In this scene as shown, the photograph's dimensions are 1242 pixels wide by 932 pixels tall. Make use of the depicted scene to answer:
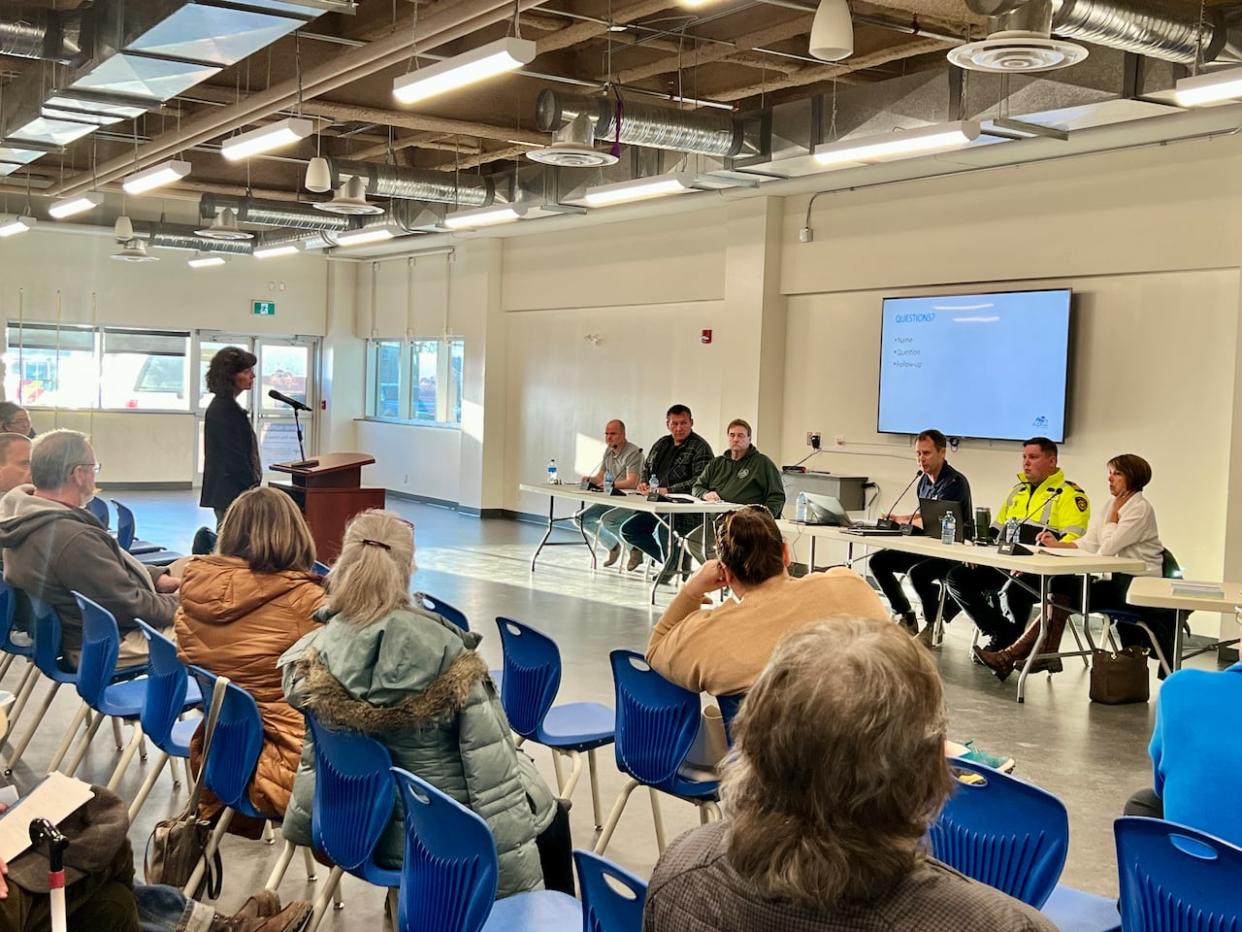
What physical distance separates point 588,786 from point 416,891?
2.43 meters

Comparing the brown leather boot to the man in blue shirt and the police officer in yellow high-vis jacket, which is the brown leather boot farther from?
the man in blue shirt

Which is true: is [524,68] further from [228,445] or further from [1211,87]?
[1211,87]

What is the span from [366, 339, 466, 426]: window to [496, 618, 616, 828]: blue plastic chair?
35.6 ft

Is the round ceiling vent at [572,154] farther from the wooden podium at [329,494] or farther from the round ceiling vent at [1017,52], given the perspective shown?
the round ceiling vent at [1017,52]

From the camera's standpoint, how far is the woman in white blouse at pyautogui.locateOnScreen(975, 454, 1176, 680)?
645cm

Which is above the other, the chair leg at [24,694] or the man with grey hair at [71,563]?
the man with grey hair at [71,563]

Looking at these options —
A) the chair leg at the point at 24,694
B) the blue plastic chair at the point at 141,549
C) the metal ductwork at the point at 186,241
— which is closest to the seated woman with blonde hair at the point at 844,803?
the blue plastic chair at the point at 141,549

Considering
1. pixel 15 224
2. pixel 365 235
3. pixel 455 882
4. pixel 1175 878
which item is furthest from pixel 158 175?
pixel 1175 878

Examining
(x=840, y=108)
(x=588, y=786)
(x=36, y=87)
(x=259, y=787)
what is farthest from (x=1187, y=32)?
(x=36, y=87)

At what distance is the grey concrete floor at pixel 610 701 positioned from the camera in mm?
4039

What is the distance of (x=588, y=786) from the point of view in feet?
15.9

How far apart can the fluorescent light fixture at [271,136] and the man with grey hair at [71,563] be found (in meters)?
2.98

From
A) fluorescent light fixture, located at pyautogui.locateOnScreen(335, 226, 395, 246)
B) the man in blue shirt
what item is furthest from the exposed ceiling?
the man in blue shirt

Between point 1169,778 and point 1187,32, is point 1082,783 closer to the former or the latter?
point 1169,778
